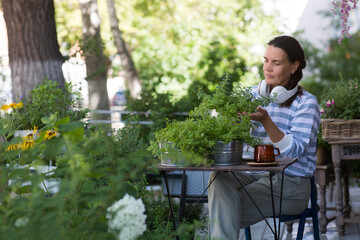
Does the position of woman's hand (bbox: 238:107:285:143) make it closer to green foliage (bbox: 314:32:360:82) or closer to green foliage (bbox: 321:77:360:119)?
green foliage (bbox: 321:77:360:119)

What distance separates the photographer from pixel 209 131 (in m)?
2.49

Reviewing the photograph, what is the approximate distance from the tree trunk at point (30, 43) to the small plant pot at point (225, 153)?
3.28 metres

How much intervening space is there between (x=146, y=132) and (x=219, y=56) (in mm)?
2800

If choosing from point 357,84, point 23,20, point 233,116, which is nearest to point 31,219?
point 233,116

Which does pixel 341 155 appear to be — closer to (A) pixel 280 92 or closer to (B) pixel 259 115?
(A) pixel 280 92

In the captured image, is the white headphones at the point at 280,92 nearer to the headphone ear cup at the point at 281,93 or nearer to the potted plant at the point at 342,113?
the headphone ear cup at the point at 281,93

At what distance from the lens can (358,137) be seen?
4055 millimetres

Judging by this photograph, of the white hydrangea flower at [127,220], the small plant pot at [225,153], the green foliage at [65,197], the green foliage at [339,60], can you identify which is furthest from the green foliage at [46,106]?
the green foliage at [339,60]

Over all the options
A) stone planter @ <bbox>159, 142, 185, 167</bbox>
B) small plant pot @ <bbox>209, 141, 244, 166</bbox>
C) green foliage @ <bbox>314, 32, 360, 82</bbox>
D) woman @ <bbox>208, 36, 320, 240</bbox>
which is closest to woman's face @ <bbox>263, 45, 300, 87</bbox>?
woman @ <bbox>208, 36, 320, 240</bbox>

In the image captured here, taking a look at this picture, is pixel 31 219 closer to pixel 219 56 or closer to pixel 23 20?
pixel 23 20

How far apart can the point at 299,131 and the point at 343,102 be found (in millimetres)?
1487

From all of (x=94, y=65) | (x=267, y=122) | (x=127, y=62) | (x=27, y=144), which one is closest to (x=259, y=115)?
(x=267, y=122)

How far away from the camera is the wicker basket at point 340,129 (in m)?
4.07

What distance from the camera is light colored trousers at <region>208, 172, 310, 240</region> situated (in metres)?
2.75
